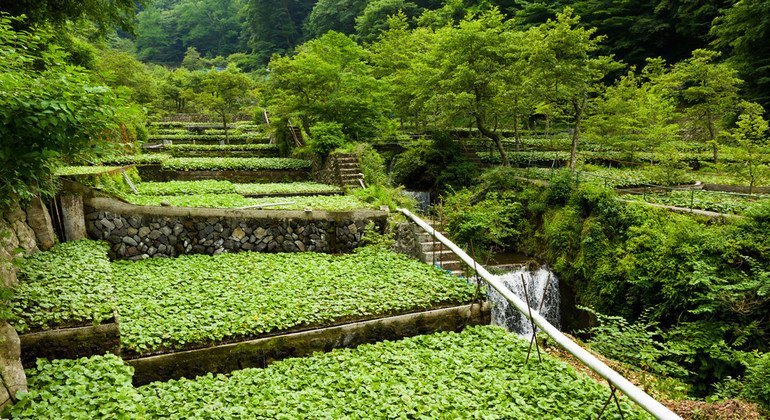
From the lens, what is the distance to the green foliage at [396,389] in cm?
480

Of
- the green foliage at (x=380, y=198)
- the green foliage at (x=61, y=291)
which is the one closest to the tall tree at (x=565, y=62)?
the green foliage at (x=380, y=198)

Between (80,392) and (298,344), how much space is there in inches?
110

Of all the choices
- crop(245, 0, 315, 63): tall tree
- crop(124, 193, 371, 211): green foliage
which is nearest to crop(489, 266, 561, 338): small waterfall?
crop(124, 193, 371, 211): green foliage

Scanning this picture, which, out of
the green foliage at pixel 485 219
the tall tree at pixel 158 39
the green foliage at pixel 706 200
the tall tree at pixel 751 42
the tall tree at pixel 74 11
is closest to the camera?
the tall tree at pixel 74 11

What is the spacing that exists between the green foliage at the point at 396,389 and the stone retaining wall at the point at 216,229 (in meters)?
4.31

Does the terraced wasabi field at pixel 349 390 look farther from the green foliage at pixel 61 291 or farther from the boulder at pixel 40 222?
the boulder at pixel 40 222

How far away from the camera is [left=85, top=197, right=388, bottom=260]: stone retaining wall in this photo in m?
8.64

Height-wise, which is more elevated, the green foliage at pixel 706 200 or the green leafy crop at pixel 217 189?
the green leafy crop at pixel 217 189

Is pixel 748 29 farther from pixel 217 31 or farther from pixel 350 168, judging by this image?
pixel 217 31

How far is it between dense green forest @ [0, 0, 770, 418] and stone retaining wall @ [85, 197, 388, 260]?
73 cm

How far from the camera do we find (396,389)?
523 cm

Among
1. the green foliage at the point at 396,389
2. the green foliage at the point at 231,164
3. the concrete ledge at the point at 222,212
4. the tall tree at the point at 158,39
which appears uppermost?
the tall tree at the point at 158,39

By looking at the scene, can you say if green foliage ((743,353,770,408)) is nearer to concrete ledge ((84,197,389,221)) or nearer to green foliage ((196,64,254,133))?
concrete ledge ((84,197,389,221))

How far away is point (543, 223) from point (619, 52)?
82.6 ft
